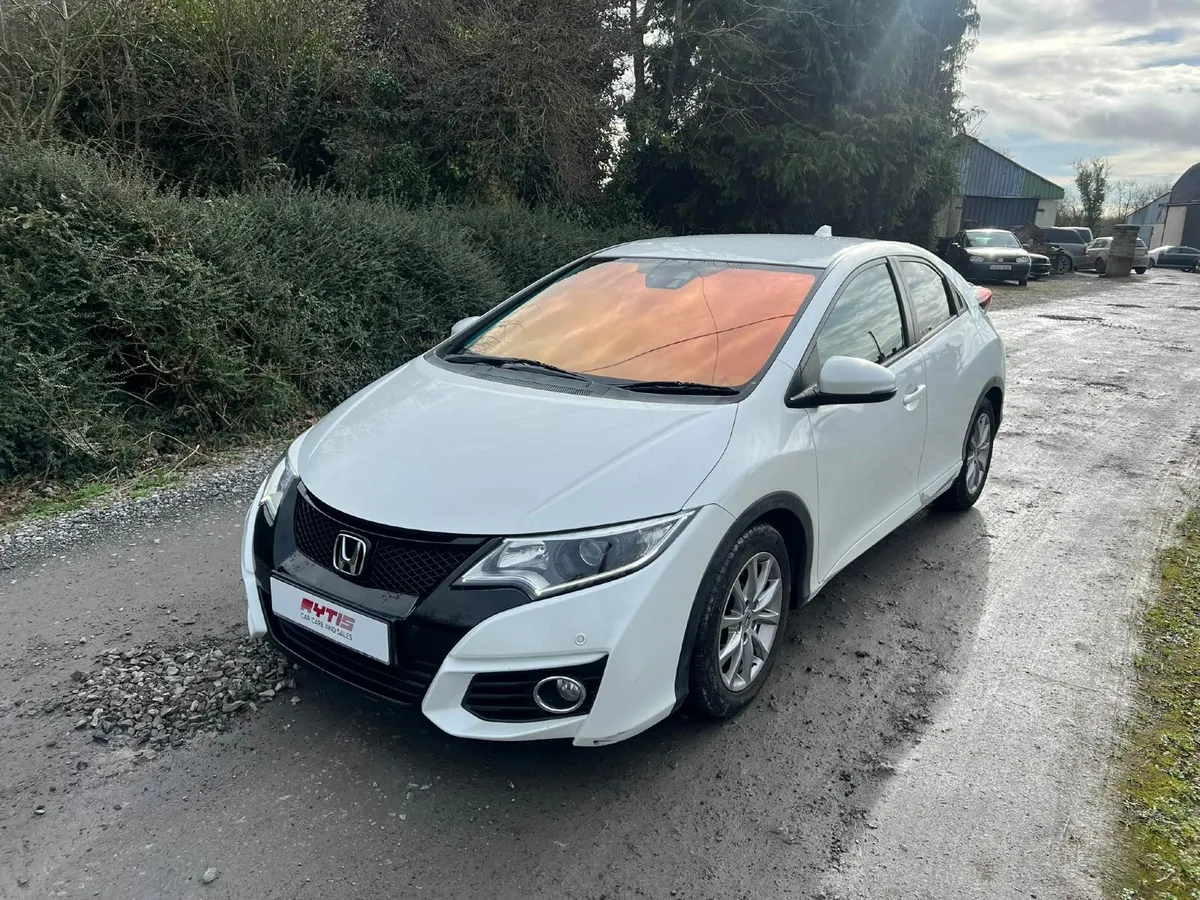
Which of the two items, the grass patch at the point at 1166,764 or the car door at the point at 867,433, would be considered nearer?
the grass patch at the point at 1166,764

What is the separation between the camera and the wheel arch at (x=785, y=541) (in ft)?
8.74

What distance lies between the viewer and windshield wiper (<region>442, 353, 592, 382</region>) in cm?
344

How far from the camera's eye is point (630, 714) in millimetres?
2543

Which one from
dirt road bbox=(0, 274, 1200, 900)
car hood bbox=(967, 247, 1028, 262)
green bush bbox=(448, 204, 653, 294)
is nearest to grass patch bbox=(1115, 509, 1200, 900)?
dirt road bbox=(0, 274, 1200, 900)

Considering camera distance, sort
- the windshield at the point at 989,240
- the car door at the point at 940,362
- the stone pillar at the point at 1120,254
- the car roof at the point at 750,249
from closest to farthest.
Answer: the car roof at the point at 750,249 → the car door at the point at 940,362 → the windshield at the point at 989,240 → the stone pillar at the point at 1120,254

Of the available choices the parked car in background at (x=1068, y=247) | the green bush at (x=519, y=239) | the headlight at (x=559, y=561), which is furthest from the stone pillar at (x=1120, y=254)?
the headlight at (x=559, y=561)

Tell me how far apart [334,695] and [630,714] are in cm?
120

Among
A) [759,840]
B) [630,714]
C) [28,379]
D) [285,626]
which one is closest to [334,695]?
[285,626]

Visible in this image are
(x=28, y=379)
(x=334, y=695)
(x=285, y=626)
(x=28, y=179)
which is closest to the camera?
(x=285, y=626)

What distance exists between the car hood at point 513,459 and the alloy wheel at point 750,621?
48 cm

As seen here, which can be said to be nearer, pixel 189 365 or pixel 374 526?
pixel 374 526

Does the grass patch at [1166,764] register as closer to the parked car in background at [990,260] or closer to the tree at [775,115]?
the tree at [775,115]

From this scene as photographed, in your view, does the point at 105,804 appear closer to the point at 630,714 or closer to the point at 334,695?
the point at 334,695

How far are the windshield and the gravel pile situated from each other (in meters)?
24.8
